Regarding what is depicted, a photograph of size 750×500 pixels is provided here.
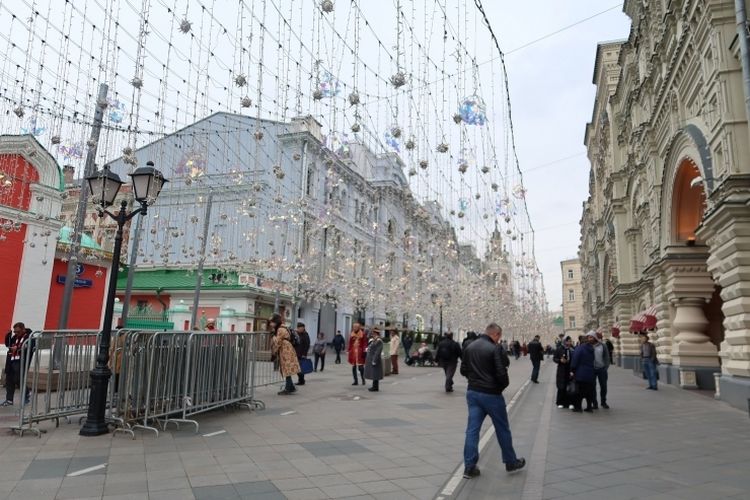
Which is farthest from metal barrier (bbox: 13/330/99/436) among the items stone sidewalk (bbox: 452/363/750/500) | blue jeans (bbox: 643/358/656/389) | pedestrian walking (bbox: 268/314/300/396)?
blue jeans (bbox: 643/358/656/389)

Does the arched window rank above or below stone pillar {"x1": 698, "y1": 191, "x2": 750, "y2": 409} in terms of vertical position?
above

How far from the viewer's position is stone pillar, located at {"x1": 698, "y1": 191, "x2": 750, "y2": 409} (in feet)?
38.7

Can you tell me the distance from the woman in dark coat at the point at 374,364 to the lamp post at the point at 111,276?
26.0 feet

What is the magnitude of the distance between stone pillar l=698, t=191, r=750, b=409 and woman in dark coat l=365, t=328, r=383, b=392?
8.61 m

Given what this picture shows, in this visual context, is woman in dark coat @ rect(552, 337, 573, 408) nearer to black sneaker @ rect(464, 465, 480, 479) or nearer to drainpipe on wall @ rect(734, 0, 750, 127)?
drainpipe on wall @ rect(734, 0, 750, 127)

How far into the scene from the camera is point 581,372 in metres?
11.7

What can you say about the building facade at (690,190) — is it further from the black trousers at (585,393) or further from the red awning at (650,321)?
the black trousers at (585,393)

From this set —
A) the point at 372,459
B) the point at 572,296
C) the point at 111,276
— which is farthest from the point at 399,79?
the point at 572,296

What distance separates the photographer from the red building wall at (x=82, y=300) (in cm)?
2131

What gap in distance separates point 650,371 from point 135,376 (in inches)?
620

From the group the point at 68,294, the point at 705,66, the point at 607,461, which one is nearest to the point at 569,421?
the point at 607,461

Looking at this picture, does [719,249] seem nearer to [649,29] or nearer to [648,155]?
[648,155]

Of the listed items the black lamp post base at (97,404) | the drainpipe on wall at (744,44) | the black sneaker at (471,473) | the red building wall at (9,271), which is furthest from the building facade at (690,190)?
the red building wall at (9,271)

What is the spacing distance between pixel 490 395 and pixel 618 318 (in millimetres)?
32242
